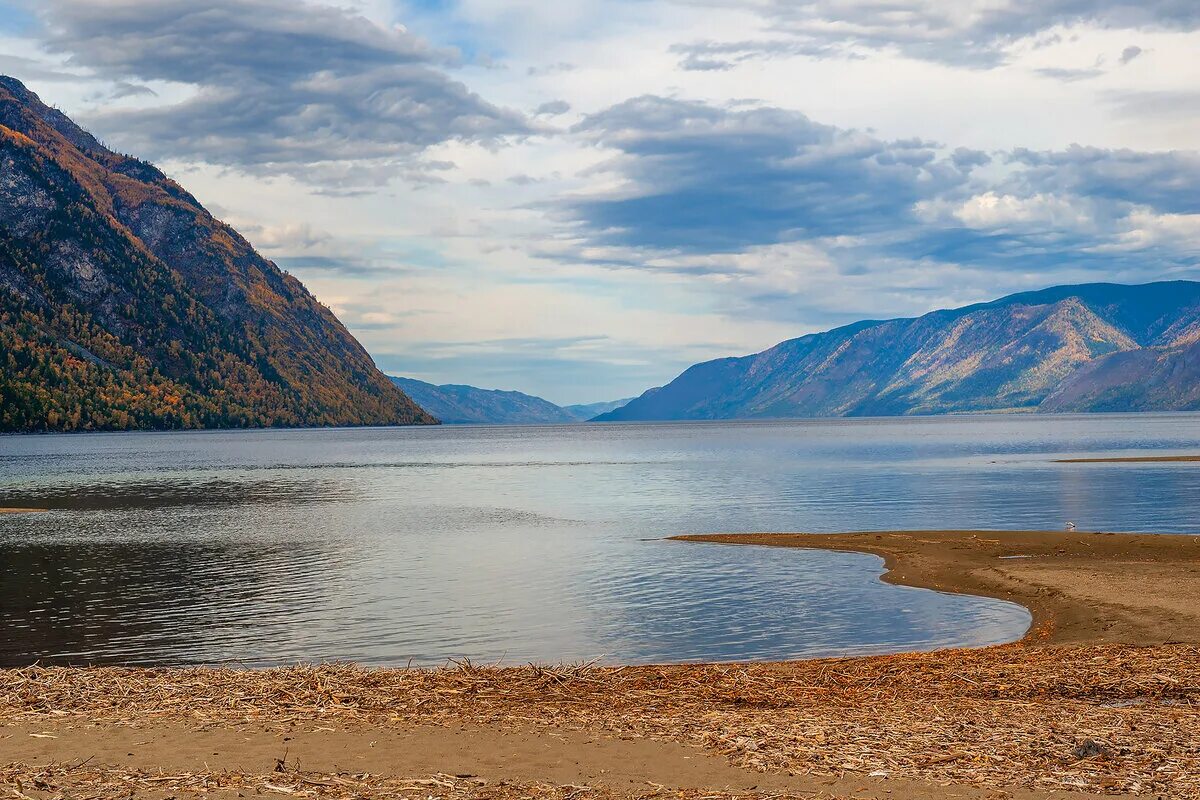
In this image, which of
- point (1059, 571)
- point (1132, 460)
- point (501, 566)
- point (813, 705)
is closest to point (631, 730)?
point (813, 705)

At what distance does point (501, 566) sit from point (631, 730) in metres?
30.9

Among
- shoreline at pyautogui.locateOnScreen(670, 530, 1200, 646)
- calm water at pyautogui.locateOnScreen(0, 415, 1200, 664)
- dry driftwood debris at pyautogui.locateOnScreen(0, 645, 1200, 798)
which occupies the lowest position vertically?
calm water at pyautogui.locateOnScreen(0, 415, 1200, 664)

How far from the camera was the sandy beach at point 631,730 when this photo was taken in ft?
40.6

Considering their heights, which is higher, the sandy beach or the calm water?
the sandy beach

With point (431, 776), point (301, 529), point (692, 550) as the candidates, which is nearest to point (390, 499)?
point (301, 529)

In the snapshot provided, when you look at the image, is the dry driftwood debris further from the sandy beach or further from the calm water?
the calm water

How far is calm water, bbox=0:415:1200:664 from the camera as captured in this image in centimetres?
2903

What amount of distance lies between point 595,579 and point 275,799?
→ 29452 mm

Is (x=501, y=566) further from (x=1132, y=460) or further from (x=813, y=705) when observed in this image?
(x=1132, y=460)

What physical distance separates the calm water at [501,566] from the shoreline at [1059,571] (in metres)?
1.75

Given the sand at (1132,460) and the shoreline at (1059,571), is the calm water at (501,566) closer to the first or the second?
the shoreline at (1059,571)

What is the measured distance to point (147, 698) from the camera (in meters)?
17.7

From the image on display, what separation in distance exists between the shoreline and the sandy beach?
5027 mm

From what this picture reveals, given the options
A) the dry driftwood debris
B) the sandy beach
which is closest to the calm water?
the dry driftwood debris
